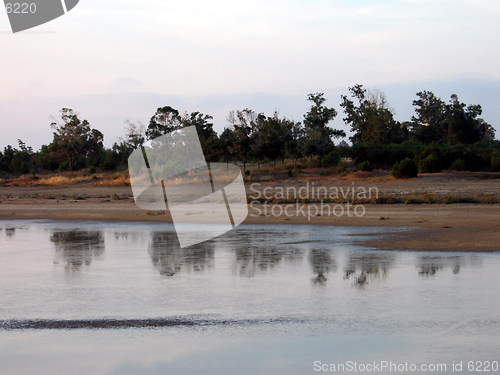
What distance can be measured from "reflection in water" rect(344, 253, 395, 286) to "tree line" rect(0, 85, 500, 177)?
28.2 metres

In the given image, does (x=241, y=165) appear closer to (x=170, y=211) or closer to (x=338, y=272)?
(x=170, y=211)

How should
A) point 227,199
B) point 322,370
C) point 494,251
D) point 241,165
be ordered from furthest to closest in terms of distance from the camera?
point 241,165 < point 227,199 < point 494,251 < point 322,370

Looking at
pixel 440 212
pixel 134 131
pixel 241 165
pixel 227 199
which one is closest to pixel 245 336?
pixel 440 212

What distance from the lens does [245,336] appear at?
8453mm

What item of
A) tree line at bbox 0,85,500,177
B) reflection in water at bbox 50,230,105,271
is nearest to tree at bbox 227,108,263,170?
tree line at bbox 0,85,500,177

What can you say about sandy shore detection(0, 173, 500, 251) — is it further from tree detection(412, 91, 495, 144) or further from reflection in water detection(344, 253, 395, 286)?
tree detection(412, 91, 495, 144)

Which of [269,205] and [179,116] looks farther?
[179,116]

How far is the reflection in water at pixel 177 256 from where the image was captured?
14000 millimetres

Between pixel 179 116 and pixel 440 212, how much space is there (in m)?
46.3

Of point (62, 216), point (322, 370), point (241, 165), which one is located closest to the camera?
point (322, 370)

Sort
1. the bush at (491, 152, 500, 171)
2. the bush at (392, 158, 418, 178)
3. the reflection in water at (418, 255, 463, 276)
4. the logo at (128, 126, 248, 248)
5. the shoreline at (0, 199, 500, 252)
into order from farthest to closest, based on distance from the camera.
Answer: the bush at (491, 152, 500, 171)
the bush at (392, 158, 418, 178)
the logo at (128, 126, 248, 248)
the shoreline at (0, 199, 500, 252)
the reflection in water at (418, 255, 463, 276)

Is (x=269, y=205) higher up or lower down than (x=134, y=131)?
lower down

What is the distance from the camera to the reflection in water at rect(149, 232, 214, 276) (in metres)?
14.0

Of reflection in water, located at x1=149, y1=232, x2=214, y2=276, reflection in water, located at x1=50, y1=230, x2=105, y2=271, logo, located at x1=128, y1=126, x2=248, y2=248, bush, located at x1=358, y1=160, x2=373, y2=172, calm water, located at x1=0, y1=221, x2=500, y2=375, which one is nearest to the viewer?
calm water, located at x1=0, y1=221, x2=500, y2=375
